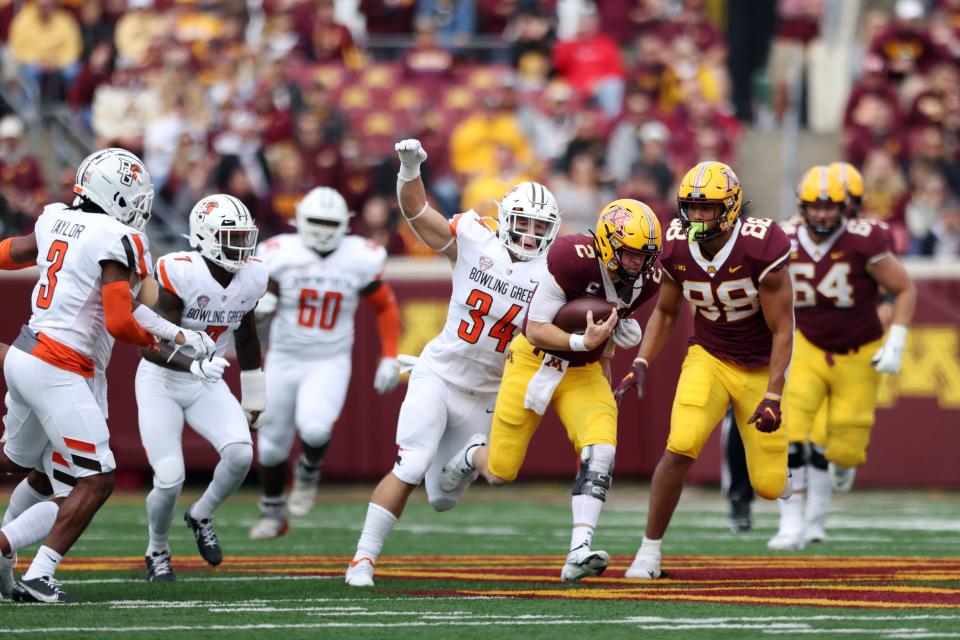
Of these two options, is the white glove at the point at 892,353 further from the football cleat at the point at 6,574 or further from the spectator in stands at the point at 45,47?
the spectator in stands at the point at 45,47

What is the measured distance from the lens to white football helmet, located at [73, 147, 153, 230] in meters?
6.16

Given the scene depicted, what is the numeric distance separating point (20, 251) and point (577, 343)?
85.6 inches

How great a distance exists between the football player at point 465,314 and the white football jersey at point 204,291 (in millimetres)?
849

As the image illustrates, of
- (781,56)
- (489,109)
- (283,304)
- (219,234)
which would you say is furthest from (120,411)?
(781,56)

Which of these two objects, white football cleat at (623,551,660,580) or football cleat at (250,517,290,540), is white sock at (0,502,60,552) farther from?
football cleat at (250,517,290,540)

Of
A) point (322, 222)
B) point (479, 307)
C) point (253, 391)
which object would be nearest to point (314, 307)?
point (322, 222)

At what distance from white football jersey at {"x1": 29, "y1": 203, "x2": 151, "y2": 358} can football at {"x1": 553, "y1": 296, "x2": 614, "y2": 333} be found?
163cm

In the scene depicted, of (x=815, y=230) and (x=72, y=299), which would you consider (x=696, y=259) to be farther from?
(x=72, y=299)

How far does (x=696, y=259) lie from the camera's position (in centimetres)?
686

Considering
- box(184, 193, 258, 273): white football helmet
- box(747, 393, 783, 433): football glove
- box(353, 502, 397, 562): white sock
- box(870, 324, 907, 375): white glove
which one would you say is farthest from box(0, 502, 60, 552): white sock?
box(870, 324, 907, 375): white glove

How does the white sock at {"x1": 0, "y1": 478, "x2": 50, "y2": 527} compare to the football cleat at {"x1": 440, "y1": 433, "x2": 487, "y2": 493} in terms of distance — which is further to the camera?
the football cleat at {"x1": 440, "y1": 433, "x2": 487, "y2": 493}

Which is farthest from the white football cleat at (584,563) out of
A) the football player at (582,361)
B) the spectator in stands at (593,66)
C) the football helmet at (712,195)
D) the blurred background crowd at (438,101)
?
the spectator in stands at (593,66)

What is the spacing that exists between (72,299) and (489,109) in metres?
7.65

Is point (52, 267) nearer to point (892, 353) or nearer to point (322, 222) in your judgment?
point (322, 222)
